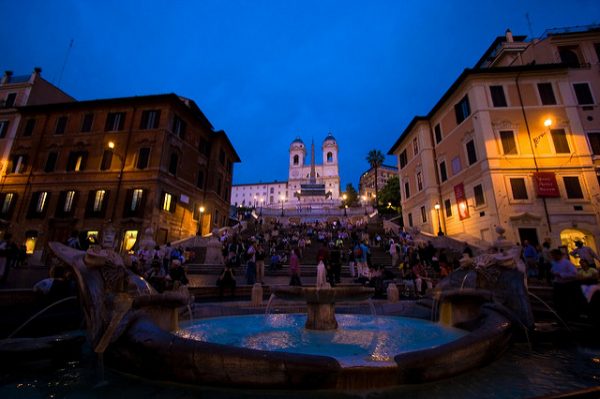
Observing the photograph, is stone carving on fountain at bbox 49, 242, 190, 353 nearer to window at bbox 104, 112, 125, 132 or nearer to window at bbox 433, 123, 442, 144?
window at bbox 104, 112, 125, 132

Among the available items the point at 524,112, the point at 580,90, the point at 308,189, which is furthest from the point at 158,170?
the point at 308,189

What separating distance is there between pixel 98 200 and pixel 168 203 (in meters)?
5.62

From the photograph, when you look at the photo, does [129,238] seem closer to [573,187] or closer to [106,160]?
[106,160]

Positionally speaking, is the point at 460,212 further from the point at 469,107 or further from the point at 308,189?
the point at 308,189

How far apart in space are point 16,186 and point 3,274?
22182 millimetres

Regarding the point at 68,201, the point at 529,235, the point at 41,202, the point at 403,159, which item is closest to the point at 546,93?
the point at 529,235

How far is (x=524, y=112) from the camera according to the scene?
20328 millimetres

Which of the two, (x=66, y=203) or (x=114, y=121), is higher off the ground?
(x=114, y=121)

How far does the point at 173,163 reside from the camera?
25.1 m

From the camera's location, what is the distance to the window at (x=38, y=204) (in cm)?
2317

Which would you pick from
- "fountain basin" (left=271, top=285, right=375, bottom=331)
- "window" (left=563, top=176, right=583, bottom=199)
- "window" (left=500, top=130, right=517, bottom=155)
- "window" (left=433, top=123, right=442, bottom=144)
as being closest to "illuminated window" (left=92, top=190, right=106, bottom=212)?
"fountain basin" (left=271, top=285, right=375, bottom=331)

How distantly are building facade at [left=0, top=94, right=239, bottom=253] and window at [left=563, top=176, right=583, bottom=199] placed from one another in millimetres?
30386

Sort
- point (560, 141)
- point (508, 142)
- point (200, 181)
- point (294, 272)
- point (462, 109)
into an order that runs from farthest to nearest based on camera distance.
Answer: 1. point (200, 181)
2. point (462, 109)
3. point (508, 142)
4. point (560, 141)
5. point (294, 272)

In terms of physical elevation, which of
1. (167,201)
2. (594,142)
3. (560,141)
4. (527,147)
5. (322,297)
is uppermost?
(560,141)
